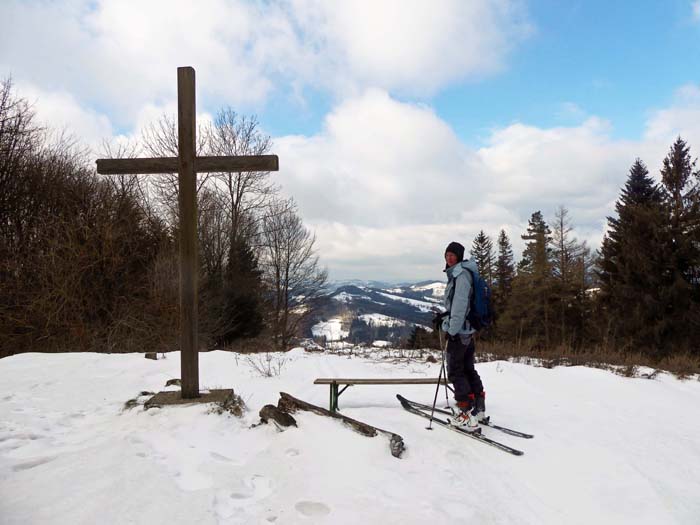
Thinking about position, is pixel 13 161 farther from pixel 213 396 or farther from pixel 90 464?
pixel 90 464

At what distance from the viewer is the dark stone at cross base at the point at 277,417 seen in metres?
3.93

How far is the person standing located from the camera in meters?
4.40

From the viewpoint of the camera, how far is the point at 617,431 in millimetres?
4387

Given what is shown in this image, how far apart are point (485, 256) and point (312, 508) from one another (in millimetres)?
44350

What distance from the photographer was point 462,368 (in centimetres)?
452

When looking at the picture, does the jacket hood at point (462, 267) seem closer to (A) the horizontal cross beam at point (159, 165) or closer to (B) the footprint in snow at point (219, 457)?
(A) the horizontal cross beam at point (159, 165)

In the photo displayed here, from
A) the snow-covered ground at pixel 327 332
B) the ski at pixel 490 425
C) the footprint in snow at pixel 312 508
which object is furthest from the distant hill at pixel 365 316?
A: the footprint in snow at pixel 312 508

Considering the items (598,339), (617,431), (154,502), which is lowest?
(598,339)

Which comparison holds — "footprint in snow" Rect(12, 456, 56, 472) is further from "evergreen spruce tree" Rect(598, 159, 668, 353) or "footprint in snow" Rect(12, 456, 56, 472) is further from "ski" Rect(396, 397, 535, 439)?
"evergreen spruce tree" Rect(598, 159, 668, 353)

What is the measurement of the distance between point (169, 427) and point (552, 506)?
329cm

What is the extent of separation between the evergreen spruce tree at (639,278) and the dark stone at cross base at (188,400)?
2247cm

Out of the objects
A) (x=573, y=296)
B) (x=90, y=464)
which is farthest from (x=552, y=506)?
(x=573, y=296)

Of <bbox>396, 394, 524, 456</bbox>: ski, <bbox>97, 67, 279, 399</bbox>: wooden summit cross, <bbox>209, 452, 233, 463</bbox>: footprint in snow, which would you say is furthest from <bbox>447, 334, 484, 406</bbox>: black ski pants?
<bbox>97, 67, 279, 399</bbox>: wooden summit cross

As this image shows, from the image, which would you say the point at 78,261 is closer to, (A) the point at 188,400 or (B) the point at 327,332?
(A) the point at 188,400
